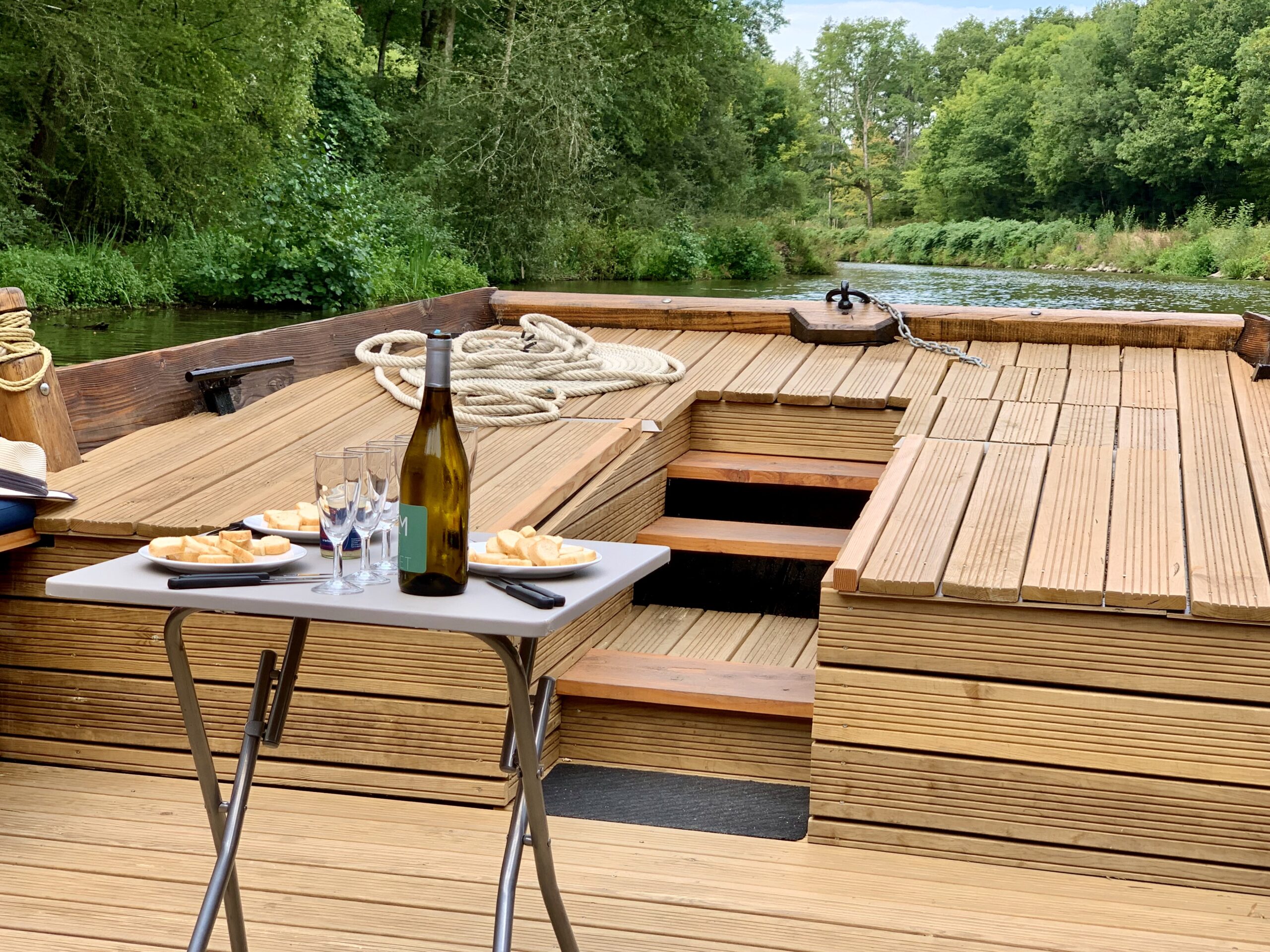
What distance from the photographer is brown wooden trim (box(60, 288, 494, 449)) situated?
316 centimetres

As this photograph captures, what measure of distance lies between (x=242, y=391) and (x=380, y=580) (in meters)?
2.35

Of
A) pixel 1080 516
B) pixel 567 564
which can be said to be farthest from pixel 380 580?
pixel 1080 516

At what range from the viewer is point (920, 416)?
11.3ft

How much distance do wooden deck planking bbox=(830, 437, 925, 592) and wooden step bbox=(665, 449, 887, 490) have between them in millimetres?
310

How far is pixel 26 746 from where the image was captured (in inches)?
105

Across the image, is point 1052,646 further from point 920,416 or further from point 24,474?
point 24,474

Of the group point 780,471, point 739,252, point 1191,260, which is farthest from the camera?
point 1191,260

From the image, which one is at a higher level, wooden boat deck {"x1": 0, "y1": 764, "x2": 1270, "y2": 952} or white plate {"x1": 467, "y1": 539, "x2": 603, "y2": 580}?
white plate {"x1": 467, "y1": 539, "x2": 603, "y2": 580}

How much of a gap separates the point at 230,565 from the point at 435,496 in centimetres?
25

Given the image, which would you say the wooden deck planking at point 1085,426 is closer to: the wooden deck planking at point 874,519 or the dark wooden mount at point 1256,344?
the wooden deck planking at point 874,519

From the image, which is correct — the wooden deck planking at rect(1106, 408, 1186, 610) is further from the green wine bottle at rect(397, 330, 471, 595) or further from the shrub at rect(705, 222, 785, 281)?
the shrub at rect(705, 222, 785, 281)

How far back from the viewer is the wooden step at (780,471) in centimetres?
343

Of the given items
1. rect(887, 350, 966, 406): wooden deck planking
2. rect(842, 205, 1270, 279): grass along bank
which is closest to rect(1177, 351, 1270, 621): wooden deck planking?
rect(887, 350, 966, 406): wooden deck planking

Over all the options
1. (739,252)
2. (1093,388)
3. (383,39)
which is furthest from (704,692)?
(383,39)
